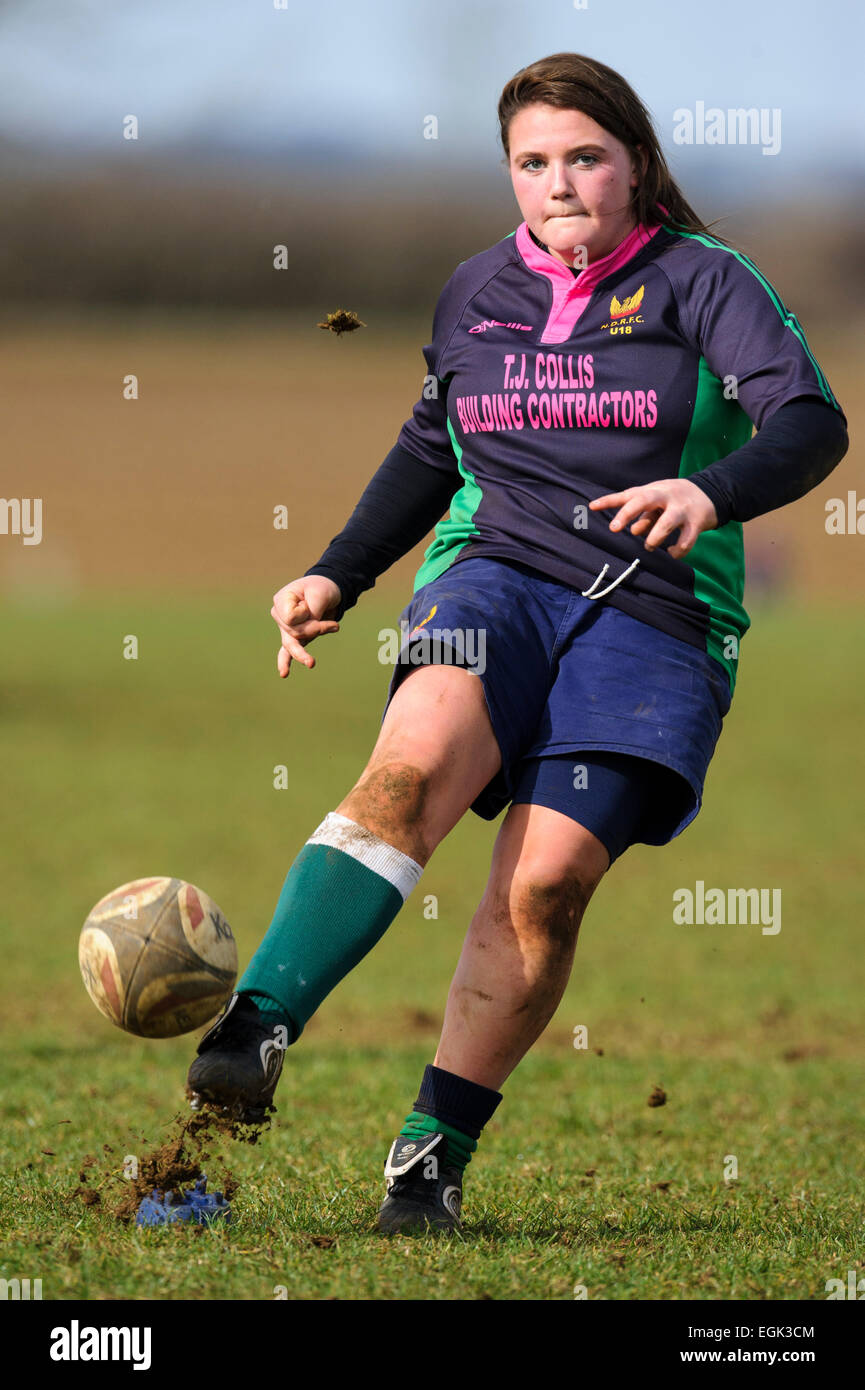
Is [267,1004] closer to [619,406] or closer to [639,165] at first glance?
[619,406]

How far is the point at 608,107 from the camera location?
3.53m

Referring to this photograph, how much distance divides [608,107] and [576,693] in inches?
48.8

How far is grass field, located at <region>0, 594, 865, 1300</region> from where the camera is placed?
10.5 feet

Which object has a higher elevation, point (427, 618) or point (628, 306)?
point (628, 306)

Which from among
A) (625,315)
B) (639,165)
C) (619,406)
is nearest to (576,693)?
(619,406)

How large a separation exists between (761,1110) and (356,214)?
69.7m

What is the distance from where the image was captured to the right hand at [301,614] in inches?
143

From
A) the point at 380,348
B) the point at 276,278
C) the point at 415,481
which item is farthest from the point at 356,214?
the point at 415,481

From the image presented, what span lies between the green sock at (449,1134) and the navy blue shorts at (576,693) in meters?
0.64

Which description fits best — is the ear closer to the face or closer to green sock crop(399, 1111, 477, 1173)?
the face

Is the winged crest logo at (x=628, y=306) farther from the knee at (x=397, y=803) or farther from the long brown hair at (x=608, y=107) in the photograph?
the knee at (x=397, y=803)
